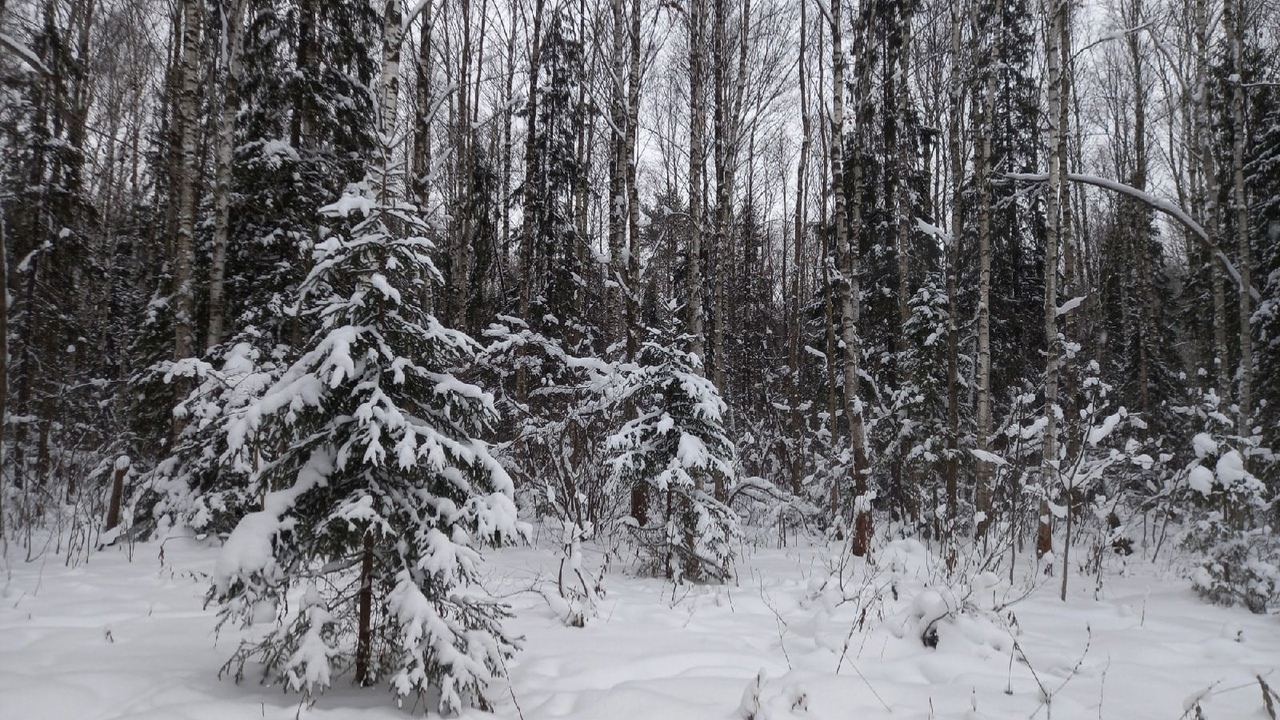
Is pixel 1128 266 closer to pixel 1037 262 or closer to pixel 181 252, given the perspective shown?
pixel 1037 262

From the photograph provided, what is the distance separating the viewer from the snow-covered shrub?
6.36 m

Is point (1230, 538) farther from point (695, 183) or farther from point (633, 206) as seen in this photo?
point (633, 206)

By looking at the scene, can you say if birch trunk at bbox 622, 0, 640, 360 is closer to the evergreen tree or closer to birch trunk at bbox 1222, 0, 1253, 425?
the evergreen tree

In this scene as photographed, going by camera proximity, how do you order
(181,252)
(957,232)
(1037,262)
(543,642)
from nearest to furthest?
(543,642)
(181,252)
(957,232)
(1037,262)

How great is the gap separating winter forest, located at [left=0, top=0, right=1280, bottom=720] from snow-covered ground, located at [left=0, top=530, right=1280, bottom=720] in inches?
1.6

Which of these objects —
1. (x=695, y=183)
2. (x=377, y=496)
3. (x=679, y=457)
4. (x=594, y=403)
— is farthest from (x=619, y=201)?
(x=377, y=496)

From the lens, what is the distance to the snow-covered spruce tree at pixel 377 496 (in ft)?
11.1

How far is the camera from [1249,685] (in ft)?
14.3

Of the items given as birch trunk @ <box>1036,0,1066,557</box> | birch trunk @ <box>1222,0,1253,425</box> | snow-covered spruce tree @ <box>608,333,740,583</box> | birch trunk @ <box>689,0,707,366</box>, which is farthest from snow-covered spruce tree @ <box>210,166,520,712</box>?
birch trunk @ <box>1222,0,1253,425</box>

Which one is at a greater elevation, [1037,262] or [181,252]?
[1037,262]

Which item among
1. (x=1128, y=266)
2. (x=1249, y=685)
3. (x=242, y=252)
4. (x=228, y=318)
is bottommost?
(x=1249, y=685)

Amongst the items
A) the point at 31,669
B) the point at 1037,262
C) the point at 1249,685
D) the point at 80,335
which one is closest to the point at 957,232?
the point at 1037,262

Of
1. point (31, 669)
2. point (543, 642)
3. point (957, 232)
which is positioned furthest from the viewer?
point (957, 232)

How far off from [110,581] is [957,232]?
1281 centimetres
